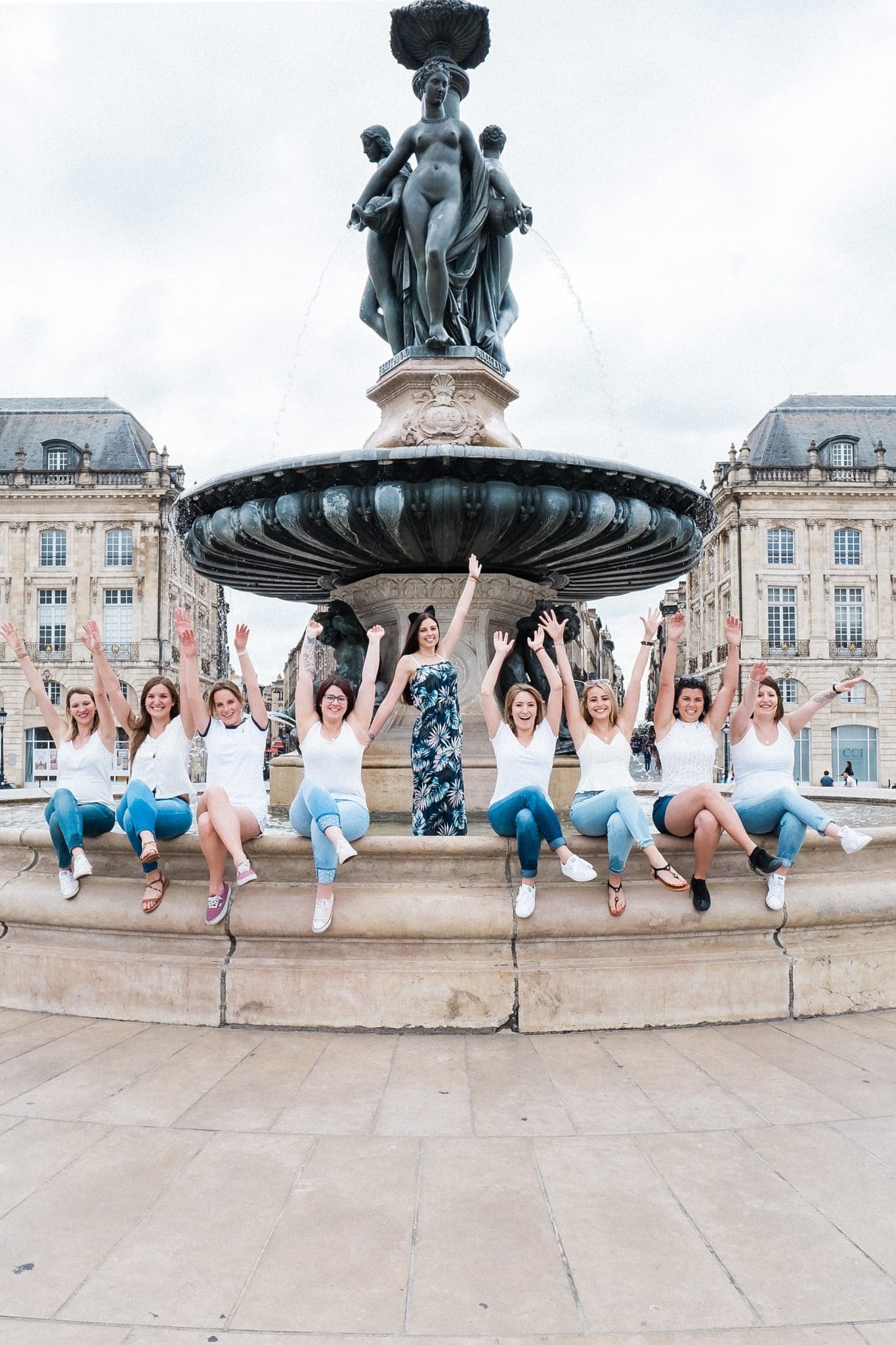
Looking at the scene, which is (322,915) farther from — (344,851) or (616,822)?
(616,822)

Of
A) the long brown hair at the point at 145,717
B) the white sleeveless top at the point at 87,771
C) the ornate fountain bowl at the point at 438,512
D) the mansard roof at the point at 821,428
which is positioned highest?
the mansard roof at the point at 821,428

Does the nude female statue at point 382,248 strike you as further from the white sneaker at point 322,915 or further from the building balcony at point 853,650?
the building balcony at point 853,650

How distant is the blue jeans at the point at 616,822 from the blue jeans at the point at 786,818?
547 millimetres

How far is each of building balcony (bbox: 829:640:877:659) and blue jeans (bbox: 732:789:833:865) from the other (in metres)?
45.0

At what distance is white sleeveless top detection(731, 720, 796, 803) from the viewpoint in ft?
14.9

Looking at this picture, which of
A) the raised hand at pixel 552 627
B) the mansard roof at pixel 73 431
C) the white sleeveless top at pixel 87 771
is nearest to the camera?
the white sleeveless top at pixel 87 771

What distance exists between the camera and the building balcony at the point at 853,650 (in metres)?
46.3

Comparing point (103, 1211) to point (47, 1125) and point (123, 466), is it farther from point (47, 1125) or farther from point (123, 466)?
point (123, 466)

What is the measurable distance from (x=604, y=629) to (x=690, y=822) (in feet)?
318

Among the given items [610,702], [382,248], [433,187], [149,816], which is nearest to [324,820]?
[149,816]

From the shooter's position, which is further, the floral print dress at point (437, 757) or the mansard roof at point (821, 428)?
the mansard roof at point (821, 428)

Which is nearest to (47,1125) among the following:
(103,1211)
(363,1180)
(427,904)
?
(103,1211)

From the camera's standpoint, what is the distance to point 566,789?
7.28 m

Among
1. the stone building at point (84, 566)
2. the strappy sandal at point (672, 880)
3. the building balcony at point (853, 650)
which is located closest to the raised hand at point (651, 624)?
the strappy sandal at point (672, 880)
